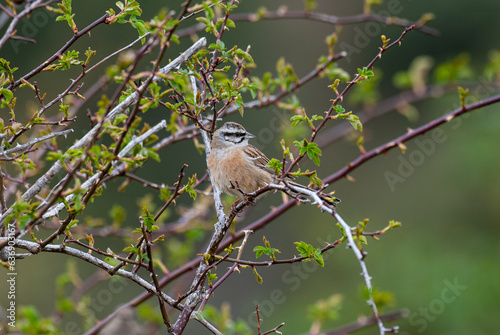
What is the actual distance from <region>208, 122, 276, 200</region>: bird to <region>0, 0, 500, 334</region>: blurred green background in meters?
0.83

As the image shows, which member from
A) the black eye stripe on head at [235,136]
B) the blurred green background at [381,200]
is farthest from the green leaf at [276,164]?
the black eye stripe on head at [235,136]

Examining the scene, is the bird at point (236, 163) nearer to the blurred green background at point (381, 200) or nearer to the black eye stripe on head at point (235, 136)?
the black eye stripe on head at point (235, 136)

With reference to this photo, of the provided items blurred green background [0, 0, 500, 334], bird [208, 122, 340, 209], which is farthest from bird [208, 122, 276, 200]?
blurred green background [0, 0, 500, 334]

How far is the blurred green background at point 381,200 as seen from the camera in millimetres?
8750

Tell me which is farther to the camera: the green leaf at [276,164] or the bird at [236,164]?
the bird at [236,164]

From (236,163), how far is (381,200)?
11015mm

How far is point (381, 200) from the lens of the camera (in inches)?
585

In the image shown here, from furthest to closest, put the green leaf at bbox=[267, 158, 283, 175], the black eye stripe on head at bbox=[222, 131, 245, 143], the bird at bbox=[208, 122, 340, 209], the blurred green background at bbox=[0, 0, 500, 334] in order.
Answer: the blurred green background at bbox=[0, 0, 500, 334] < the black eye stripe on head at bbox=[222, 131, 245, 143] < the bird at bbox=[208, 122, 340, 209] < the green leaf at bbox=[267, 158, 283, 175]

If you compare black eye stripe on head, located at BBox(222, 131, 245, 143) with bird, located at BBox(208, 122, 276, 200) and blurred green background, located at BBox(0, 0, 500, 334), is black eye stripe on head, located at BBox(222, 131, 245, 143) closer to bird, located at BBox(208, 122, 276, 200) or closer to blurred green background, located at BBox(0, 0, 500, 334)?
bird, located at BBox(208, 122, 276, 200)

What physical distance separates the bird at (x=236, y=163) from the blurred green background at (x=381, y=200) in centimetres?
83

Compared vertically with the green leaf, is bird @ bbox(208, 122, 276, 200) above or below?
above

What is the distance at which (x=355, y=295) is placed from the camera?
10.2 meters

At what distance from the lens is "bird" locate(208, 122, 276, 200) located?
4273 millimetres

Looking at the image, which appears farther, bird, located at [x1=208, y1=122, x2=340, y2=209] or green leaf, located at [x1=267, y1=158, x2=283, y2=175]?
bird, located at [x1=208, y1=122, x2=340, y2=209]
